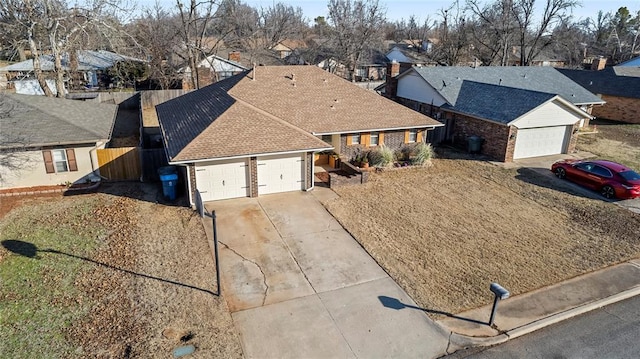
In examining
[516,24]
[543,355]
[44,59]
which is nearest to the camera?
[543,355]

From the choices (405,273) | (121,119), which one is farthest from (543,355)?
(121,119)

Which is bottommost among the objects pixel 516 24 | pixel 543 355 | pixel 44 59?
pixel 543 355

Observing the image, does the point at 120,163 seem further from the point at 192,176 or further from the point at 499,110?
the point at 499,110

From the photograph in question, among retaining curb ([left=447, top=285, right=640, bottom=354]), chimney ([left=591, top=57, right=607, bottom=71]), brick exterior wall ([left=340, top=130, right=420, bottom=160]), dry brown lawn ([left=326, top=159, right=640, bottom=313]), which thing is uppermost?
chimney ([left=591, top=57, right=607, bottom=71])

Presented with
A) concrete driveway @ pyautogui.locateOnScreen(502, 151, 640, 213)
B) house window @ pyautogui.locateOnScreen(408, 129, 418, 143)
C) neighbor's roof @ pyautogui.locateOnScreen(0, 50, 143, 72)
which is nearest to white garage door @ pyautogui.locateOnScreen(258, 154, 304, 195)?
house window @ pyautogui.locateOnScreen(408, 129, 418, 143)

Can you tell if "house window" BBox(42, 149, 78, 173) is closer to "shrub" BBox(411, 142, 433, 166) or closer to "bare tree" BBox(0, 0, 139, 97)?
"bare tree" BBox(0, 0, 139, 97)

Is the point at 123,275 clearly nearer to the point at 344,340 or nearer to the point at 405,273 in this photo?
the point at 344,340
